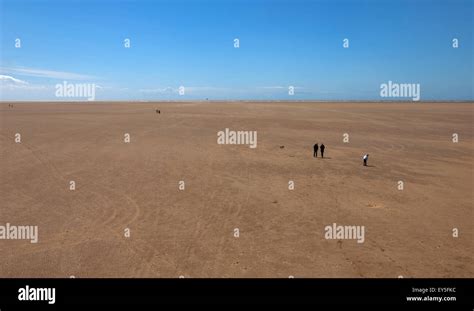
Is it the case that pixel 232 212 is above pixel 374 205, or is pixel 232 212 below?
below

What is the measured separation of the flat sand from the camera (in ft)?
37.3

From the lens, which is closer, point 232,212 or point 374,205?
point 232,212

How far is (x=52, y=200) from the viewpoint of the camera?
17250 millimetres

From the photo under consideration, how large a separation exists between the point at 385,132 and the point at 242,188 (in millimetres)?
32424

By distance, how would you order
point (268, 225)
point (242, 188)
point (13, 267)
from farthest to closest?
point (242, 188) → point (268, 225) → point (13, 267)

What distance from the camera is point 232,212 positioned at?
51.9 feet

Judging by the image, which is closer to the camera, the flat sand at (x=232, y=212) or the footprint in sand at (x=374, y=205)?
the flat sand at (x=232, y=212)

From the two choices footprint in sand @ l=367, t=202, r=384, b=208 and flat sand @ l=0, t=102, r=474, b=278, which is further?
footprint in sand @ l=367, t=202, r=384, b=208

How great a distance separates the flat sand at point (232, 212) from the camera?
11.4 m
